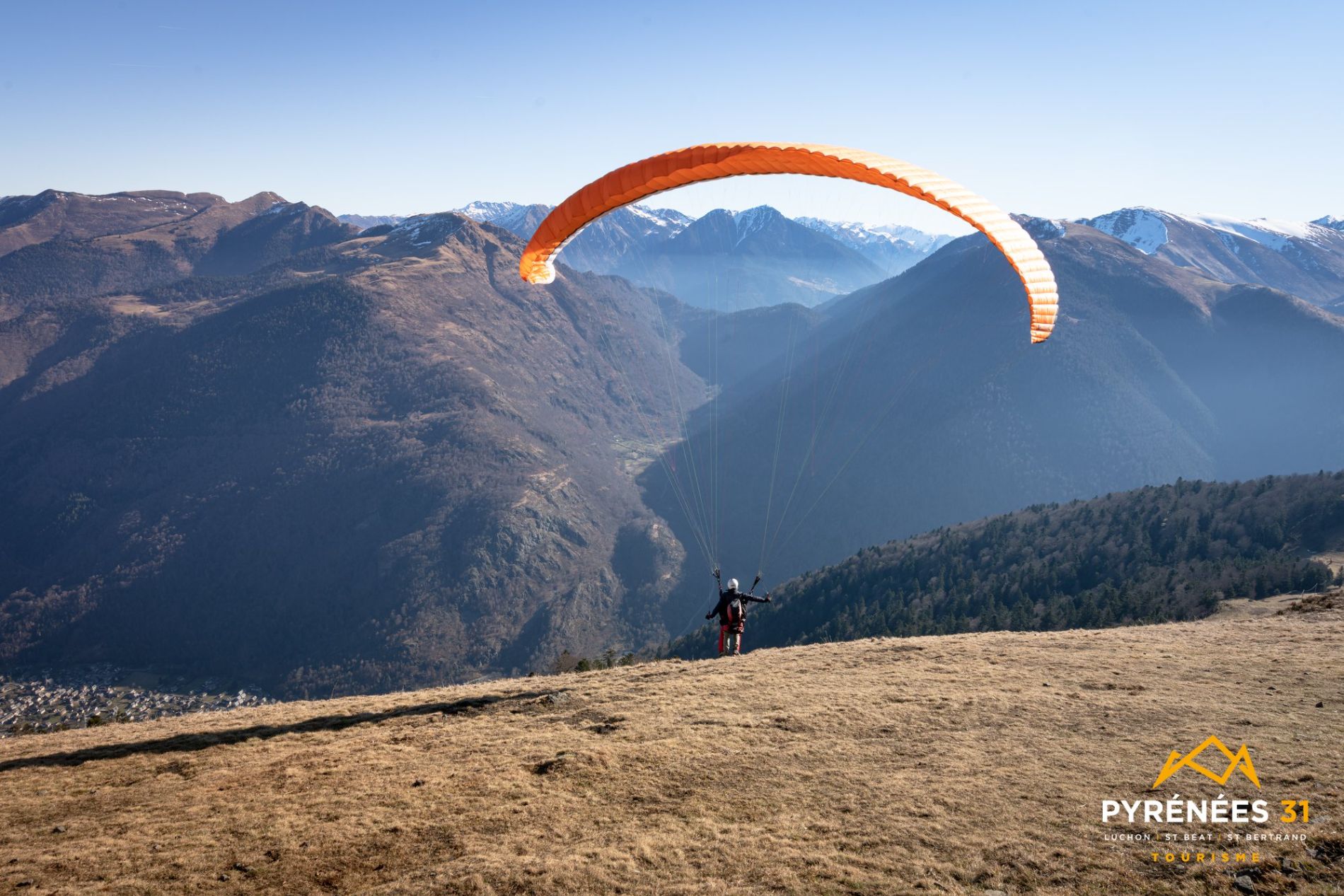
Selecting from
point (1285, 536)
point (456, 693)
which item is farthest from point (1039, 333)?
point (1285, 536)

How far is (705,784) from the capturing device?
1228 centimetres

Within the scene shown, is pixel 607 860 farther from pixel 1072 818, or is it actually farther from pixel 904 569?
pixel 904 569

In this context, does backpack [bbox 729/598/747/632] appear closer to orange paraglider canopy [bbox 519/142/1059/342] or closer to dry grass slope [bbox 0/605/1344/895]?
dry grass slope [bbox 0/605/1344/895]

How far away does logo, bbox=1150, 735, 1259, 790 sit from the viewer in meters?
11.5

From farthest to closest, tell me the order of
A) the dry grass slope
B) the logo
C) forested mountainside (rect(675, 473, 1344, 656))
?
forested mountainside (rect(675, 473, 1344, 656))
the logo
the dry grass slope

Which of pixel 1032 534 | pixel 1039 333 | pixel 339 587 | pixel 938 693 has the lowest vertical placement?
pixel 339 587

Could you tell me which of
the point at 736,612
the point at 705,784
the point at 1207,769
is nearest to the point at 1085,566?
the point at 736,612

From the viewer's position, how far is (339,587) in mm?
194500

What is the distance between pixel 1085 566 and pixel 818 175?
66.5 metres

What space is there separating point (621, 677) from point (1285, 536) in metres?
72.5

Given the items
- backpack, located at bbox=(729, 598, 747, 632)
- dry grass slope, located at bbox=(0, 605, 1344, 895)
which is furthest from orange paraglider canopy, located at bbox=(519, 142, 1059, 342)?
backpack, located at bbox=(729, 598, 747, 632)

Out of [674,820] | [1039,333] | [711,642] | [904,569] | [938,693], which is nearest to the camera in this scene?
[674,820]

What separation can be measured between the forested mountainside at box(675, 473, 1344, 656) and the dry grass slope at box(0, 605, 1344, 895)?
1176 inches

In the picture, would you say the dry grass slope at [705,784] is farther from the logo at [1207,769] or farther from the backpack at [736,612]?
the backpack at [736,612]
